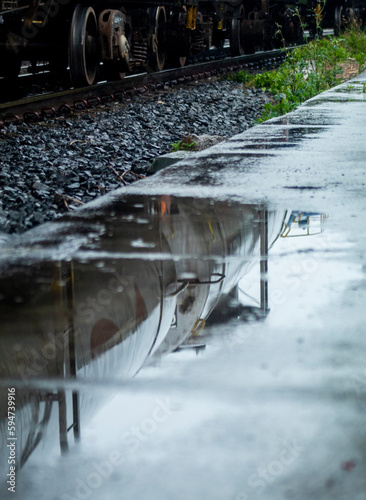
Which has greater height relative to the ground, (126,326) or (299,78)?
(299,78)

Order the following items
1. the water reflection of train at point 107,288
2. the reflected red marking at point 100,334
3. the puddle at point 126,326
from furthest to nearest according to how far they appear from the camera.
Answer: the reflected red marking at point 100,334 → the water reflection of train at point 107,288 → the puddle at point 126,326

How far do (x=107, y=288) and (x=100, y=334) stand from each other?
1.15ft

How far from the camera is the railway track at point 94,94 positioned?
8.23 meters

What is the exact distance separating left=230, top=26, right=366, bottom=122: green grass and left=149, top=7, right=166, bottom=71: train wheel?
158cm

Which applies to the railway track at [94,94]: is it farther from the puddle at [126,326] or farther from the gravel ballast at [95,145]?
the puddle at [126,326]

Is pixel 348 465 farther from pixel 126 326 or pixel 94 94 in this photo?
pixel 94 94

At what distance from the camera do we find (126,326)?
1794mm

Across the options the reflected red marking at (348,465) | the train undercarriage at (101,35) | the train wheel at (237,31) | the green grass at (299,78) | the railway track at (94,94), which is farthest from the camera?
the train wheel at (237,31)

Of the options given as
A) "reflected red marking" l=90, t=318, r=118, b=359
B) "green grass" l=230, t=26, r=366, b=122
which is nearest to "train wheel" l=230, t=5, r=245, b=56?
"green grass" l=230, t=26, r=366, b=122

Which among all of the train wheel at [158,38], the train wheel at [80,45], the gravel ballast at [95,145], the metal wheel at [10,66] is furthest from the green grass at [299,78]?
the metal wheel at [10,66]

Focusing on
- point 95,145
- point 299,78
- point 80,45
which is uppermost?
point 80,45

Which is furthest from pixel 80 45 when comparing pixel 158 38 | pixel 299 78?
pixel 158 38

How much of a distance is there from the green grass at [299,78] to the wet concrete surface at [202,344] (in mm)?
5924

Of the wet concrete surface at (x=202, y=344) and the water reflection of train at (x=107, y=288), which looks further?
the water reflection of train at (x=107, y=288)
